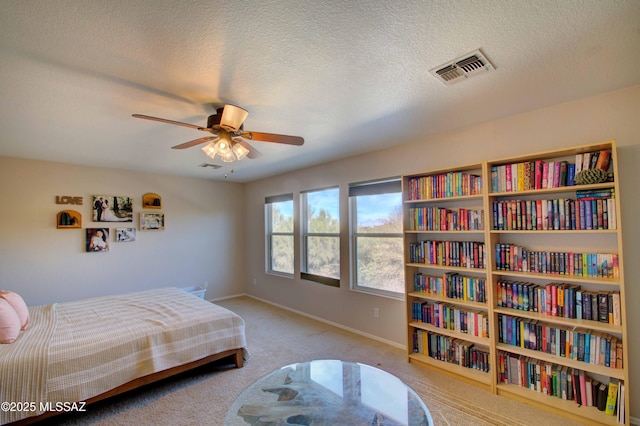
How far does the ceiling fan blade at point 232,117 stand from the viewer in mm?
1961

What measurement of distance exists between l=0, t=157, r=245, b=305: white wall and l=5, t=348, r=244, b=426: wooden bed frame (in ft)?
8.61

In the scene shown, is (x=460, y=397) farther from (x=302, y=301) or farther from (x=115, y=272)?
(x=115, y=272)

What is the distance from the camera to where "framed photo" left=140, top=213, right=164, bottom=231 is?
15.2 feet

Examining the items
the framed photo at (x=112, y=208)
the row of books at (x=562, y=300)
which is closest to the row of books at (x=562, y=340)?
the row of books at (x=562, y=300)

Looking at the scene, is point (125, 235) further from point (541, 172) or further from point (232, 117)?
point (541, 172)

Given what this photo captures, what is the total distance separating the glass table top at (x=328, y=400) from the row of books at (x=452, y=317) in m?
1.01

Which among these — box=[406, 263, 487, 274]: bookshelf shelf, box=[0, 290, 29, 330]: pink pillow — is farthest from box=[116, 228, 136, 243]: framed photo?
box=[406, 263, 487, 274]: bookshelf shelf

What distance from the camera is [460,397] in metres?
2.29

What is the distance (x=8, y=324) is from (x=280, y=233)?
3.45 meters

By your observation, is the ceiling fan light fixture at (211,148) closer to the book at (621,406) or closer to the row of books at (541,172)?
the row of books at (541,172)

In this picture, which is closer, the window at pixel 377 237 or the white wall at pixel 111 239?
the window at pixel 377 237

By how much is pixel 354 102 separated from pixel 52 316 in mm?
3511

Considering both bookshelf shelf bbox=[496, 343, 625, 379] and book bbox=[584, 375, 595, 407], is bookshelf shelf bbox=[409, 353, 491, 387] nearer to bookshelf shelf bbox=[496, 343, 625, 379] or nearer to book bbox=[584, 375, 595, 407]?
bookshelf shelf bbox=[496, 343, 625, 379]

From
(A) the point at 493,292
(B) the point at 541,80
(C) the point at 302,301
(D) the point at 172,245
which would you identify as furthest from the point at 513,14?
(D) the point at 172,245
